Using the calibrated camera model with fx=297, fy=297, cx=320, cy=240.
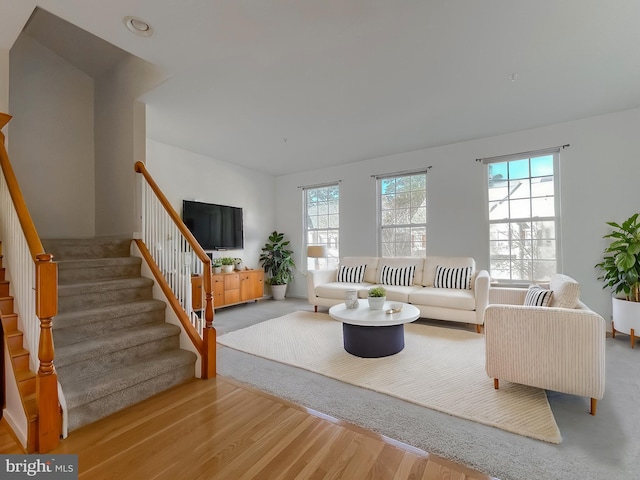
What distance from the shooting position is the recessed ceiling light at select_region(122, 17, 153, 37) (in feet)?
7.16

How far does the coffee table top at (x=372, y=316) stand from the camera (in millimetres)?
2855

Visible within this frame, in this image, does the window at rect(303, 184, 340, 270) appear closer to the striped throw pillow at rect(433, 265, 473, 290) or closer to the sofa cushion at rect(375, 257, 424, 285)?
the sofa cushion at rect(375, 257, 424, 285)

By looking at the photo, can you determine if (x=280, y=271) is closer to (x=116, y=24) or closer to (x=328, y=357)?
(x=328, y=357)

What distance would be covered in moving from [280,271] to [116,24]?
4.66m

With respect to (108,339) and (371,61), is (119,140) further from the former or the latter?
(371,61)

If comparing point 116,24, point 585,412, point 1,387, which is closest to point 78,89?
point 116,24

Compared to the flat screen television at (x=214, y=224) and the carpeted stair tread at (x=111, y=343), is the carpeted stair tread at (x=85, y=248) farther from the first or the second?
the flat screen television at (x=214, y=224)

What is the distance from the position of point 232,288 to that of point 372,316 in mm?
2937

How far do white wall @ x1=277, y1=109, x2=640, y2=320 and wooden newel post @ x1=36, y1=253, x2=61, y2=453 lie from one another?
15.3 ft

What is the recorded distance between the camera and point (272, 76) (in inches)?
114

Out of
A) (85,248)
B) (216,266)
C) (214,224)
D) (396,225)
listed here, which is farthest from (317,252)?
(85,248)

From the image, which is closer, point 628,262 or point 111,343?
point 111,343

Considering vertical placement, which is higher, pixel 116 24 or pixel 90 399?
pixel 116 24

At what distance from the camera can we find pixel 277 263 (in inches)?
248
